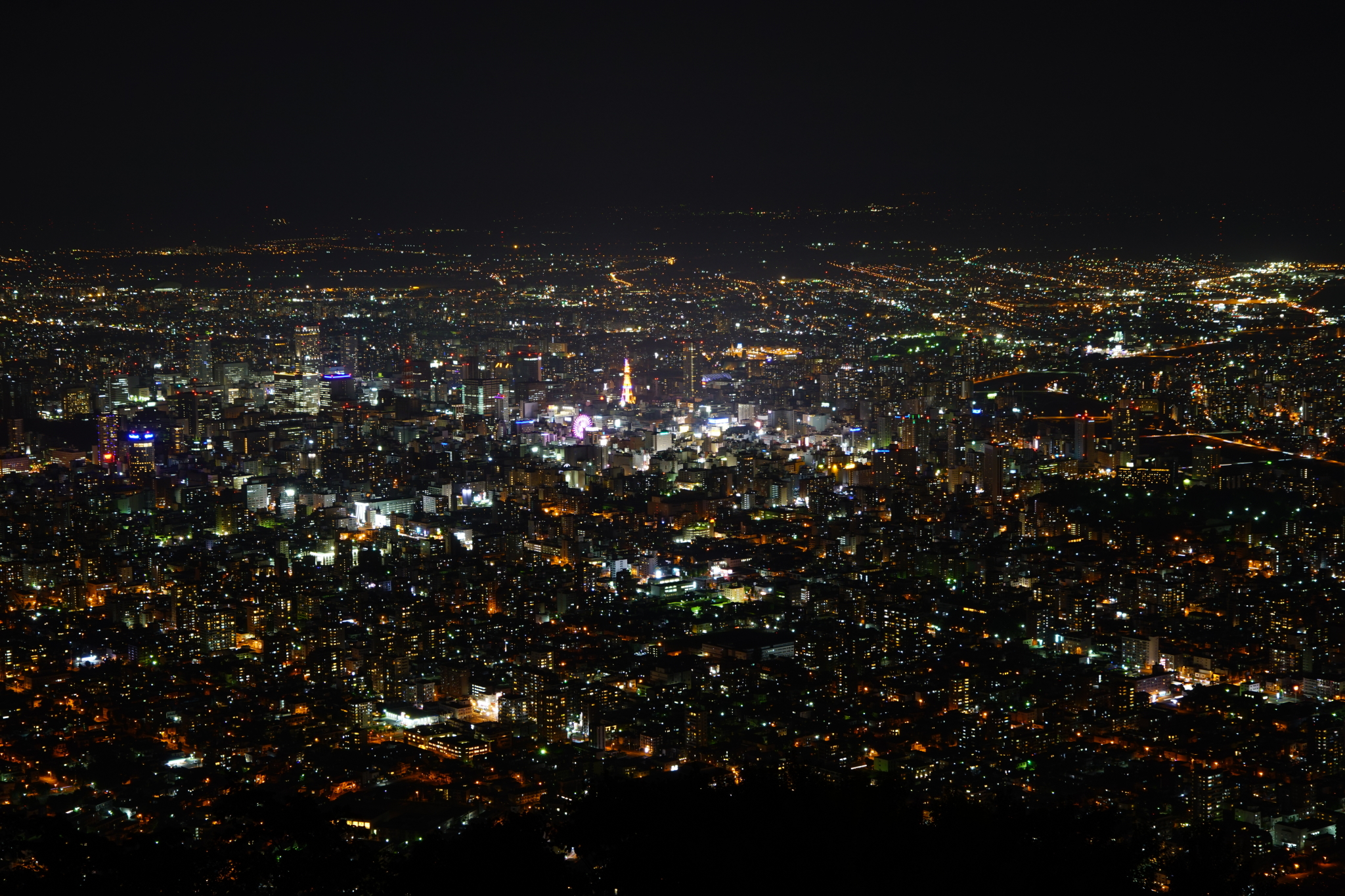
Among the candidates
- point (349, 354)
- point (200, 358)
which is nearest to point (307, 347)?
point (349, 354)

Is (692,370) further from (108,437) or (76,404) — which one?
(76,404)

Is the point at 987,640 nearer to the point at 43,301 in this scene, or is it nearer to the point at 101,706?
the point at 101,706

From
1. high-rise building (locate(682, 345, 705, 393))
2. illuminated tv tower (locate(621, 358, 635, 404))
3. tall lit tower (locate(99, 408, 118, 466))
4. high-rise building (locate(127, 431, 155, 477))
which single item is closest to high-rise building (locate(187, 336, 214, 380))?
tall lit tower (locate(99, 408, 118, 466))

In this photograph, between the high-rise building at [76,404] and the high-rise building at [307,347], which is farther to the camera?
the high-rise building at [307,347]

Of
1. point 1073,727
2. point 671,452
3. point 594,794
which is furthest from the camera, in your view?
point 671,452

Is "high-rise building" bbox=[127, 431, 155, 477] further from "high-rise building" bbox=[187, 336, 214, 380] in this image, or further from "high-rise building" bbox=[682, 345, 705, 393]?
"high-rise building" bbox=[682, 345, 705, 393]

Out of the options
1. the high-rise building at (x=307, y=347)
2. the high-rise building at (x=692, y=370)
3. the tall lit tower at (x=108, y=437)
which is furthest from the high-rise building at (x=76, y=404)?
the high-rise building at (x=692, y=370)

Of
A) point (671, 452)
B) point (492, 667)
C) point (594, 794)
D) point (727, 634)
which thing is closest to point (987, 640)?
point (727, 634)

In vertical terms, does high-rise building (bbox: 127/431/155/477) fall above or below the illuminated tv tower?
below

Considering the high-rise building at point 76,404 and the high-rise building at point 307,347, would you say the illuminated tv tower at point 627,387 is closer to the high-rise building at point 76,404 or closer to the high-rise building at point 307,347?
the high-rise building at point 307,347
